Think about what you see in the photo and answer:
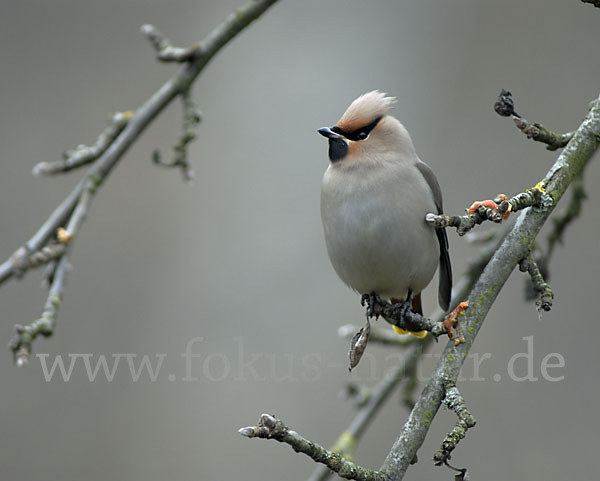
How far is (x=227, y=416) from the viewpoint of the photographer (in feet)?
21.4

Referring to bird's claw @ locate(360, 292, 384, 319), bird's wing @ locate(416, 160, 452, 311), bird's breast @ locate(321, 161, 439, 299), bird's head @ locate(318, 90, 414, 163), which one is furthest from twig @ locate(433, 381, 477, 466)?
bird's head @ locate(318, 90, 414, 163)

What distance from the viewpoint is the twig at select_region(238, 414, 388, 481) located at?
7.77 ft

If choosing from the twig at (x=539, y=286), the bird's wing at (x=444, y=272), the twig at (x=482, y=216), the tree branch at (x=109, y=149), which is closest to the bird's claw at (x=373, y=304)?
the bird's wing at (x=444, y=272)

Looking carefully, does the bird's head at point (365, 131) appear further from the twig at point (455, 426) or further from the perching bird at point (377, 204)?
the twig at point (455, 426)

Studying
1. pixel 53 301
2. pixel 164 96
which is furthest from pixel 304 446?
pixel 164 96

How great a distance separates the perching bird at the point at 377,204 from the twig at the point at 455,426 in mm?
927

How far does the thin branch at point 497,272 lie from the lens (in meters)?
2.76

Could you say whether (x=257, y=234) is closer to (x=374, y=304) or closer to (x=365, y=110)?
(x=374, y=304)

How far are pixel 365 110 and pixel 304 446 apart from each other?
177 cm

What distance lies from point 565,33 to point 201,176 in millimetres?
3342

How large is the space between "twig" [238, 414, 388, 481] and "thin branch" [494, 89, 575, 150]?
1273mm

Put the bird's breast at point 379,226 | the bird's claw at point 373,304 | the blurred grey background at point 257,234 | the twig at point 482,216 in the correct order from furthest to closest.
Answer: the blurred grey background at point 257,234 < the bird's claw at point 373,304 < the bird's breast at point 379,226 < the twig at point 482,216

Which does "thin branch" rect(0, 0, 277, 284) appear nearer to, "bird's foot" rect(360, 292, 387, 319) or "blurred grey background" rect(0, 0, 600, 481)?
"bird's foot" rect(360, 292, 387, 319)

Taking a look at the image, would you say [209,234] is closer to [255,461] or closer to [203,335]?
[203,335]
